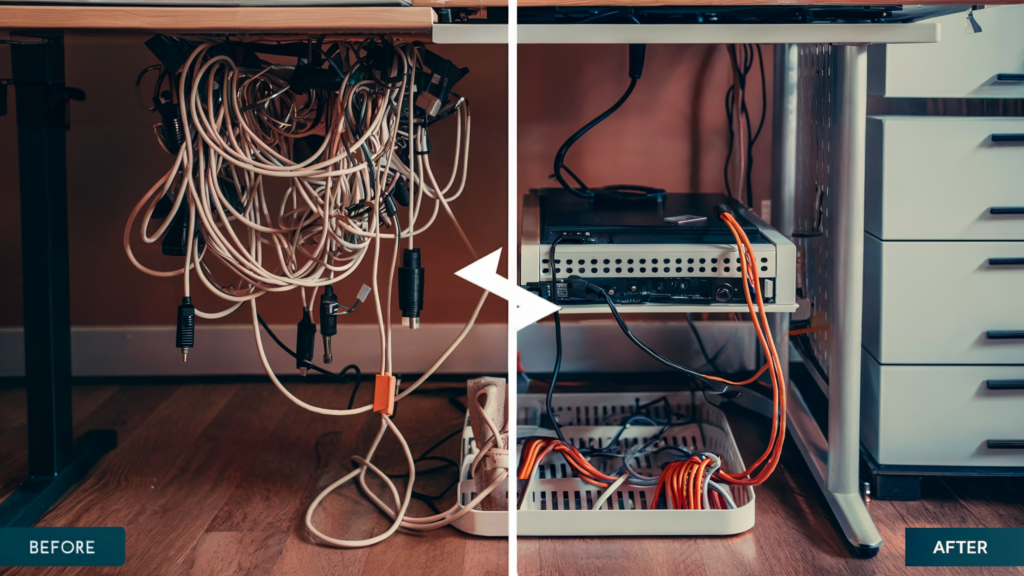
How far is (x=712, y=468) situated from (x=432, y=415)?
0.56 meters

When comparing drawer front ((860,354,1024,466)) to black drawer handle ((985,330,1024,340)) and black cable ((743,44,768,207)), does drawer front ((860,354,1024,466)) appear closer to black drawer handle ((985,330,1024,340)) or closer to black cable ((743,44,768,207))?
black drawer handle ((985,330,1024,340))

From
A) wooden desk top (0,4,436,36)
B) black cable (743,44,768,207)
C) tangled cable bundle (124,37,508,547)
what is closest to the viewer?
wooden desk top (0,4,436,36)

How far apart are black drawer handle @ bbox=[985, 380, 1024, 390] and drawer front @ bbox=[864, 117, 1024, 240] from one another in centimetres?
20

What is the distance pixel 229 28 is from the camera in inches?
34.0

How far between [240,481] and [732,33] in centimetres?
94

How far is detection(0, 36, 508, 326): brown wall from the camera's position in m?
1.55

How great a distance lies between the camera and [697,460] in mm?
1094

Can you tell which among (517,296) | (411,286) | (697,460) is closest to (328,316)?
(411,286)

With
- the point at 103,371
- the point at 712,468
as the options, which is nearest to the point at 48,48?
the point at 103,371

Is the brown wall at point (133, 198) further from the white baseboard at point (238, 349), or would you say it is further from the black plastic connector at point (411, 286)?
the black plastic connector at point (411, 286)

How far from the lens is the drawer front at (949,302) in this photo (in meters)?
1.07

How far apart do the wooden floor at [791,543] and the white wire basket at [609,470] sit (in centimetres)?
2

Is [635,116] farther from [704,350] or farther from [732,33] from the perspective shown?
[732,33]

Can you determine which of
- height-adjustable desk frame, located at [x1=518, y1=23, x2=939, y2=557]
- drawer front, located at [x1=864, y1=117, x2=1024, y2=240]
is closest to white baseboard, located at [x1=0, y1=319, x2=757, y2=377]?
height-adjustable desk frame, located at [x1=518, y1=23, x2=939, y2=557]
